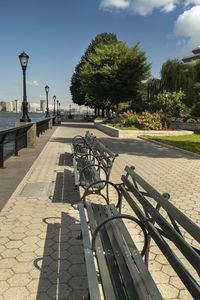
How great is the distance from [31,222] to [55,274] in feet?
5.18

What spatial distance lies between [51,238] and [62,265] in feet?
2.41

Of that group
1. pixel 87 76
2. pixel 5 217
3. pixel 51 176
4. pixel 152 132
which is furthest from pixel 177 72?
pixel 5 217

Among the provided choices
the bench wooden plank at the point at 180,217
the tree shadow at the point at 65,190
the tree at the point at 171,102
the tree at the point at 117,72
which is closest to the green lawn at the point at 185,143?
the tree shadow at the point at 65,190

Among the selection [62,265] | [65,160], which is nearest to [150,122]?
[65,160]

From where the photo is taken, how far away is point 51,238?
399 centimetres

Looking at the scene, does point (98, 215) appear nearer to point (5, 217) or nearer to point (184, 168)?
point (5, 217)

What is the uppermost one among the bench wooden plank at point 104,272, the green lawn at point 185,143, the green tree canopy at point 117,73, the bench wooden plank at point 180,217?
the green tree canopy at point 117,73

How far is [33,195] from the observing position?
601 cm

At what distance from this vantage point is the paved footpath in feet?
9.51

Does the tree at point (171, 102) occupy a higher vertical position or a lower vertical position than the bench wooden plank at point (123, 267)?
higher

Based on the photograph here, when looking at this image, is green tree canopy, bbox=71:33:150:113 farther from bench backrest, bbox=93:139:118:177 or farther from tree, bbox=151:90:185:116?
bench backrest, bbox=93:139:118:177

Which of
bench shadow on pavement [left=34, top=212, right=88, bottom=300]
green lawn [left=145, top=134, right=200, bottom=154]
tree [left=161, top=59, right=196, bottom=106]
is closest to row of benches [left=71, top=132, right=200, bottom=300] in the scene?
bench shadow on pavement [left=34, top=212, right=88, bottom=300]

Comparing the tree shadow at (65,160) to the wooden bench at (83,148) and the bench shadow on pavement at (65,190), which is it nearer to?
the bench shadow on pavement at (65,190)

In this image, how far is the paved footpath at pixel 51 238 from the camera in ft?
9.51
